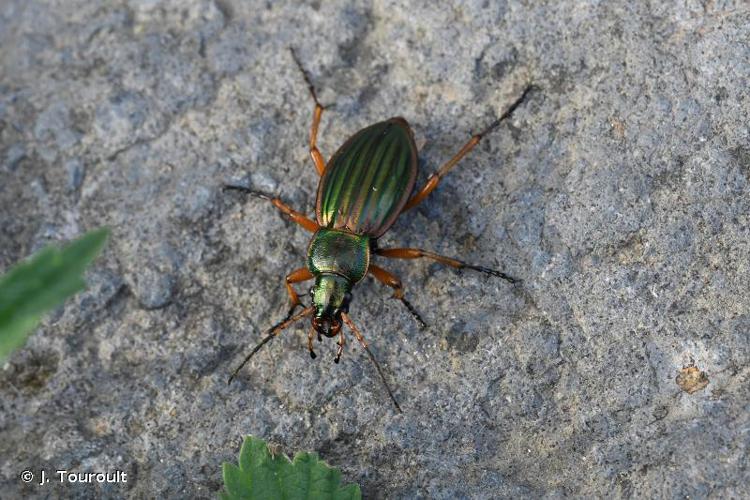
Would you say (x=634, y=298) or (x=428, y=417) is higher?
(x=634, y=298)

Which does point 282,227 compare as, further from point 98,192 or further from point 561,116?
point 561,116

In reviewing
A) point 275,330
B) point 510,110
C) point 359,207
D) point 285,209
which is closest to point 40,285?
point 275,330

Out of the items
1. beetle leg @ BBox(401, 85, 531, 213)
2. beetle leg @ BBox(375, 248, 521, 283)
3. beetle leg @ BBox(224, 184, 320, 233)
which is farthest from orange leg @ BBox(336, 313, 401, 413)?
beetle leg @ BBox(401, 85, 531, 213)

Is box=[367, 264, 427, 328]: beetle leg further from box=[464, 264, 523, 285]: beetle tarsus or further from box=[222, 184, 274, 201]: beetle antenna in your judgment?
box=[222, 184, 274, 201]: beetle antenna

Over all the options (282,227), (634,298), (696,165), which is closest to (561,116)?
(696,165)

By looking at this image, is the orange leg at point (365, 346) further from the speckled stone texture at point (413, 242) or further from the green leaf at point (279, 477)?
the green leaf at point (279, 477)

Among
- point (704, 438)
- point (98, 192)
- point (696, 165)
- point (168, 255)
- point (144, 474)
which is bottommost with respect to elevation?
point (704, 438)
